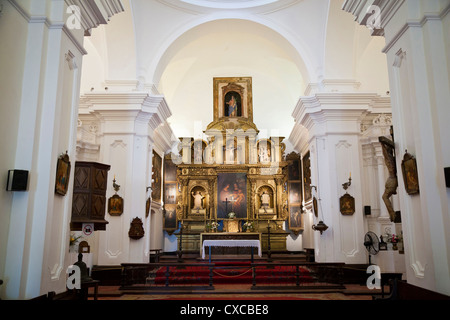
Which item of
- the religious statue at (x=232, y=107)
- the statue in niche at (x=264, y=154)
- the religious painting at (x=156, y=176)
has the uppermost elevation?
the religious statue at (x=232, y=107)

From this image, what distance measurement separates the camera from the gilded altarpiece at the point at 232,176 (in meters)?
16.7

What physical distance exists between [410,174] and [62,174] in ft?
15.3

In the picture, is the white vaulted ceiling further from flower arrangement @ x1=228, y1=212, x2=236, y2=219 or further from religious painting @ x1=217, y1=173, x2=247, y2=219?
flower arrangement @ x1=228, y1=212, x2=236, y2=219

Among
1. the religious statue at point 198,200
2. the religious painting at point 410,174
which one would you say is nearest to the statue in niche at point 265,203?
the religious statue at point 198,200

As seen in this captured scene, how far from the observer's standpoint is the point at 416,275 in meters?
5.36

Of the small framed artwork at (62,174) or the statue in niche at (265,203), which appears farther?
the statue in niche at (265,203)

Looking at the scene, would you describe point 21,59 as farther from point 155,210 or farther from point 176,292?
point 155,210

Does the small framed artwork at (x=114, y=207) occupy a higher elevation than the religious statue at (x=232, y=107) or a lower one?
lower

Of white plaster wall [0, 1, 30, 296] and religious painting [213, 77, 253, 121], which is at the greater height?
religious painting [213, 77, 253, 121]

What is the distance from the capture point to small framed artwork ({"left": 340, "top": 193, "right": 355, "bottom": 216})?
11.3 m

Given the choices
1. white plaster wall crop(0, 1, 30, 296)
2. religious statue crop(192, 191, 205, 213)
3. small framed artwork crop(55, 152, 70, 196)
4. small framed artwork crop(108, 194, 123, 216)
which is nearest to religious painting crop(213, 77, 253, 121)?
religious statue crop(192, 191, 205, 213)

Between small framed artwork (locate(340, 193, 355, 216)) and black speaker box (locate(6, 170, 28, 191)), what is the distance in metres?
8.57

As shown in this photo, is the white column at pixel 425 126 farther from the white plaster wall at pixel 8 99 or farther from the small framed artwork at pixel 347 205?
the small framed artwork at pixel 347 205

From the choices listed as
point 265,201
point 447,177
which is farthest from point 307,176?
point 447,177
